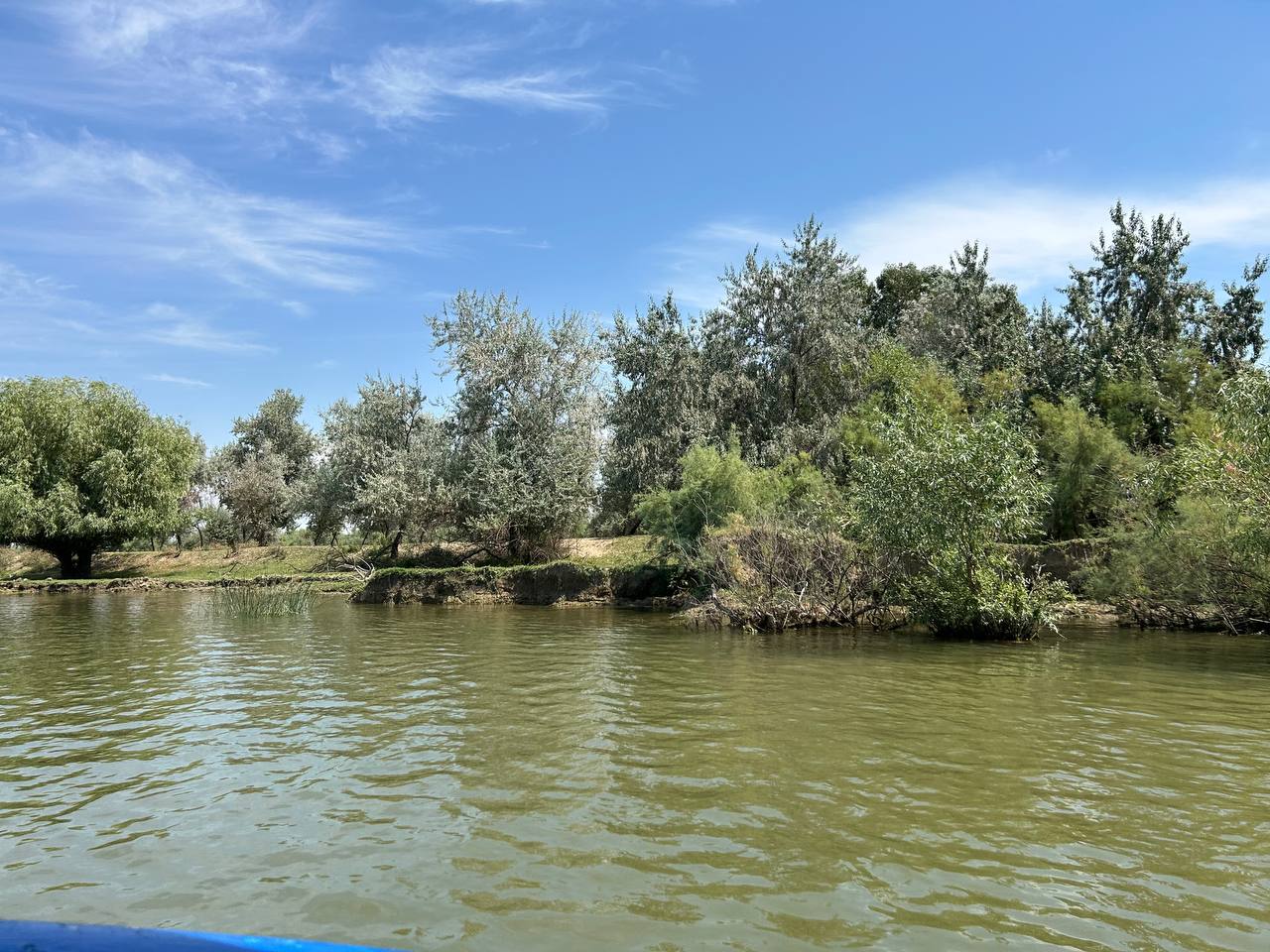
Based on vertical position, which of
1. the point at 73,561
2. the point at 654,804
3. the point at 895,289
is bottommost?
the point at 73,561

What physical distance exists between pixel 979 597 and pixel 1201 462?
17.6ft

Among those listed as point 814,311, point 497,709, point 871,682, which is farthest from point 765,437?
point 497,709

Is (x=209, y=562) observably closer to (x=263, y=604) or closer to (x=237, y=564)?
(x=237, y=564)

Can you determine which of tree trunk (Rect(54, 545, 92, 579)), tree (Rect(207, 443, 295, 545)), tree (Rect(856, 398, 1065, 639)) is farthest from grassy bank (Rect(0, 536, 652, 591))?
tree (Rect(856, 398, 1065, 639))

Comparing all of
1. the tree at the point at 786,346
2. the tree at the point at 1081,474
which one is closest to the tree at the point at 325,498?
the tree at the point at 786,346

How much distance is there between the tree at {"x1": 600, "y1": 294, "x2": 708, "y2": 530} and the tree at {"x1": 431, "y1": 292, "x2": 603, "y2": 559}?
3.64 feet

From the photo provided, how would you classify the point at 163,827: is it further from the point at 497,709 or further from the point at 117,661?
the point at 117,661

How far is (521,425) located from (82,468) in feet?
94.2

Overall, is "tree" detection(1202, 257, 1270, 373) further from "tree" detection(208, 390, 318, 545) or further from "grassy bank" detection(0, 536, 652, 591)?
"tree" detection(208, 390, 318, 545)

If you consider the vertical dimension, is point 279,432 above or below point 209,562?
above

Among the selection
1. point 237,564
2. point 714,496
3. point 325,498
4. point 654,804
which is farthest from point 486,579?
point 654,804

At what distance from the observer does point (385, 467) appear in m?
43.9

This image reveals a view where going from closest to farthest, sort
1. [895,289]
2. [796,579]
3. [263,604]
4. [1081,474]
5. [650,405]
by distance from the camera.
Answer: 1. [796,579]
2. [263,604]
3. [1081,474]
4. [650,405]
5. [895,289]

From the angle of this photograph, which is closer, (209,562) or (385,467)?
(385,467)
